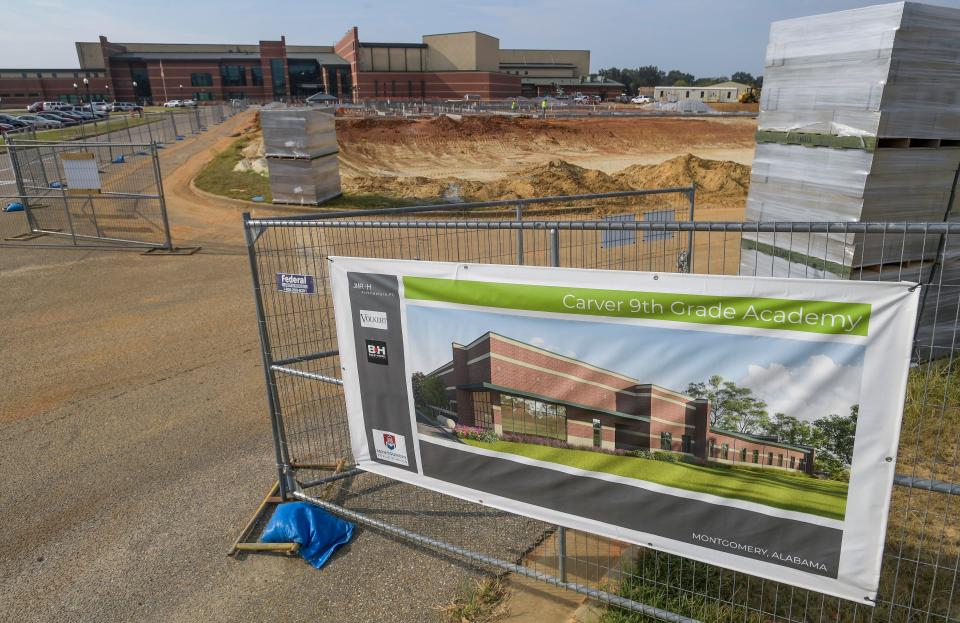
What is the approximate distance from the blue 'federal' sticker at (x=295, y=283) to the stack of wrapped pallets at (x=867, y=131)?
416cm

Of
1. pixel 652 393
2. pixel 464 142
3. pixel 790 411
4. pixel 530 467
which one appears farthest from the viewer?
pixel 464 142

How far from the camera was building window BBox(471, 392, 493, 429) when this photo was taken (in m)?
3.86

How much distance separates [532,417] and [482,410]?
0.34 m

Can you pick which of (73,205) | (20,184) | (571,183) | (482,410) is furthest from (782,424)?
(73,205)

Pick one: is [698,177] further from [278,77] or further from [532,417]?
[278,77]

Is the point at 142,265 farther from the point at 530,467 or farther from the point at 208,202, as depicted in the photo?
the point at 530,467

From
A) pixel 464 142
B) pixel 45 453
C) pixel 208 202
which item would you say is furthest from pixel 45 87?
pixel 45 453

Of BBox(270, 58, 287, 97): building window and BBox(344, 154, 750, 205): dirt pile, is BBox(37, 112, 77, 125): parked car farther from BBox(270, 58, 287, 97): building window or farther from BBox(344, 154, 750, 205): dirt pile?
BBox(270, 58, 287, 97): building window

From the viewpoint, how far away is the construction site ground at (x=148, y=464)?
14.5 feet

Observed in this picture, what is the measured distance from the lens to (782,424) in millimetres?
3002

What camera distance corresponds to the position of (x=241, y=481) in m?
5.84

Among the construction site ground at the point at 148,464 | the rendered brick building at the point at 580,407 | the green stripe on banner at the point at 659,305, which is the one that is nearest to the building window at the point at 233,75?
the construction site ground at the point at 148,464

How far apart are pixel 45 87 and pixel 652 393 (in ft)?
438

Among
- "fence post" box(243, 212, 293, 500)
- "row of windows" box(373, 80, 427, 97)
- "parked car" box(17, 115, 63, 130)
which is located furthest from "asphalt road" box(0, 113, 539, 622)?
"row of windows" box(373, 80, 427, 97)
